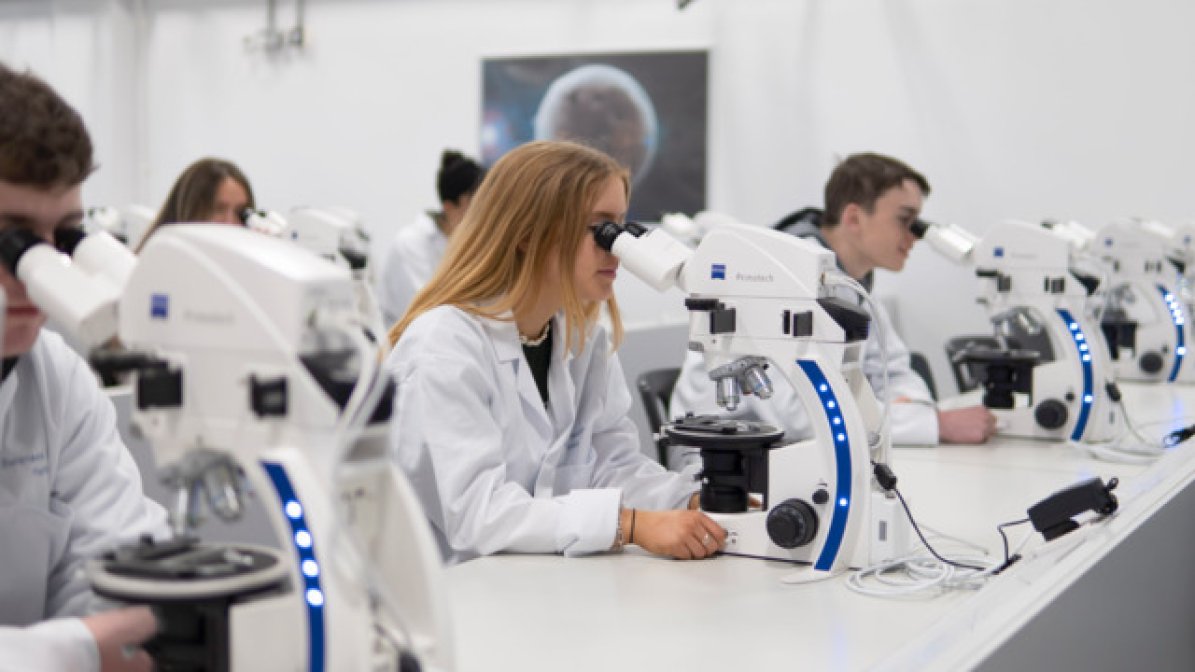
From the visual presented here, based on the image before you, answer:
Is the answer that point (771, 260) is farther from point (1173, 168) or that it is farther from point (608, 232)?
point (1173, 168)

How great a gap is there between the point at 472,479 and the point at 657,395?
151cm

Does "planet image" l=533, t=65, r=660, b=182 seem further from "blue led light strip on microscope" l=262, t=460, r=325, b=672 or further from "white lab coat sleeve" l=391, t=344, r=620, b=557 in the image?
"blue led light strip on microscope" l=262, t=460, r=325, b=672

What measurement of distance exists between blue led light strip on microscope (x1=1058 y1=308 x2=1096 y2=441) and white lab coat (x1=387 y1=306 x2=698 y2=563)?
140 centimetres

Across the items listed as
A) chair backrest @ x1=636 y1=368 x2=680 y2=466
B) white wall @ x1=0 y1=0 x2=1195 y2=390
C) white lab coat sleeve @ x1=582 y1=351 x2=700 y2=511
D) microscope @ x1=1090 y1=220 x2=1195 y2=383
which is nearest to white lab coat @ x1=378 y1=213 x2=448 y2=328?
white wall @ x1=0 y1=0 x2=1195 y2=390

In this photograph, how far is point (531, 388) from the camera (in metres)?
2.08

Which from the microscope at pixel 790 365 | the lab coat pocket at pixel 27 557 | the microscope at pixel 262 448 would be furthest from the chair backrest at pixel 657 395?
the microscope at pixel 262 448

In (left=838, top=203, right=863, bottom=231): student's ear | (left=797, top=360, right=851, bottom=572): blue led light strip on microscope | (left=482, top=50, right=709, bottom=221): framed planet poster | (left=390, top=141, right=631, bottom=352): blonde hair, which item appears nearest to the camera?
(left=797, top=360, right=851, bottom=572): blue led light strip on microscope

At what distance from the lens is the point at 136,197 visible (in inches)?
317

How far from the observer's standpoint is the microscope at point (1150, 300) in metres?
4.24

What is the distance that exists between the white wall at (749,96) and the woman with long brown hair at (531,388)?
3877mm

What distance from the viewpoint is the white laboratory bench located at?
142 cm

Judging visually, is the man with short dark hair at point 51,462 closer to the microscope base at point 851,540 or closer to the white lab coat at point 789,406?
the microscope base at point 851,540

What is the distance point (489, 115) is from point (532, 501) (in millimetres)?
5128

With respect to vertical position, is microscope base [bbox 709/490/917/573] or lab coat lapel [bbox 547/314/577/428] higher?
lab coat lapel [bbox 547/314/577/428]
